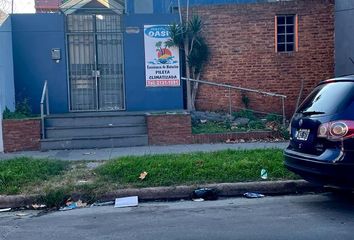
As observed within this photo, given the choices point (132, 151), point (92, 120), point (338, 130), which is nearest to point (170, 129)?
point (132, 151)

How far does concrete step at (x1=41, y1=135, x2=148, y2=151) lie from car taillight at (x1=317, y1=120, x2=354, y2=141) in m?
6.53

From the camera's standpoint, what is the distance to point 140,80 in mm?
14250

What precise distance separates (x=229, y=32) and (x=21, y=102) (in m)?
6.14

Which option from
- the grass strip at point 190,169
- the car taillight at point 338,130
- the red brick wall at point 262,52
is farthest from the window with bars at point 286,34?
the car taillight at point 338,130

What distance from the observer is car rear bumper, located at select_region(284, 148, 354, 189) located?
625 centimetres

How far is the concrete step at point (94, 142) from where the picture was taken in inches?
477

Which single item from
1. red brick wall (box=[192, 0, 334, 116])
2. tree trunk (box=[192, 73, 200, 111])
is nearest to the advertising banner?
tree trunk (box=[192, 73, 200, 111])

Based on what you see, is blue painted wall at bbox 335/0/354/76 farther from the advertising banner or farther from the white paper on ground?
the white paper on ground

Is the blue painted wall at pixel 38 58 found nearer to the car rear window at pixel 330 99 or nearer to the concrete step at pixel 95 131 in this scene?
the concrete step at pixel 95 131

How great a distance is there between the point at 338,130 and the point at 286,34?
8830mm

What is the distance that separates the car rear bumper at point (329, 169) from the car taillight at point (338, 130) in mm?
191

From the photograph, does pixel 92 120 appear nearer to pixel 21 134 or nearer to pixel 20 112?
pixel 21 134

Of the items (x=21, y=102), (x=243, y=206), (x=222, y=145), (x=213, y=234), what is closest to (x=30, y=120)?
(x=21, y=102)

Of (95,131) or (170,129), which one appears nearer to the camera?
(170,129)
